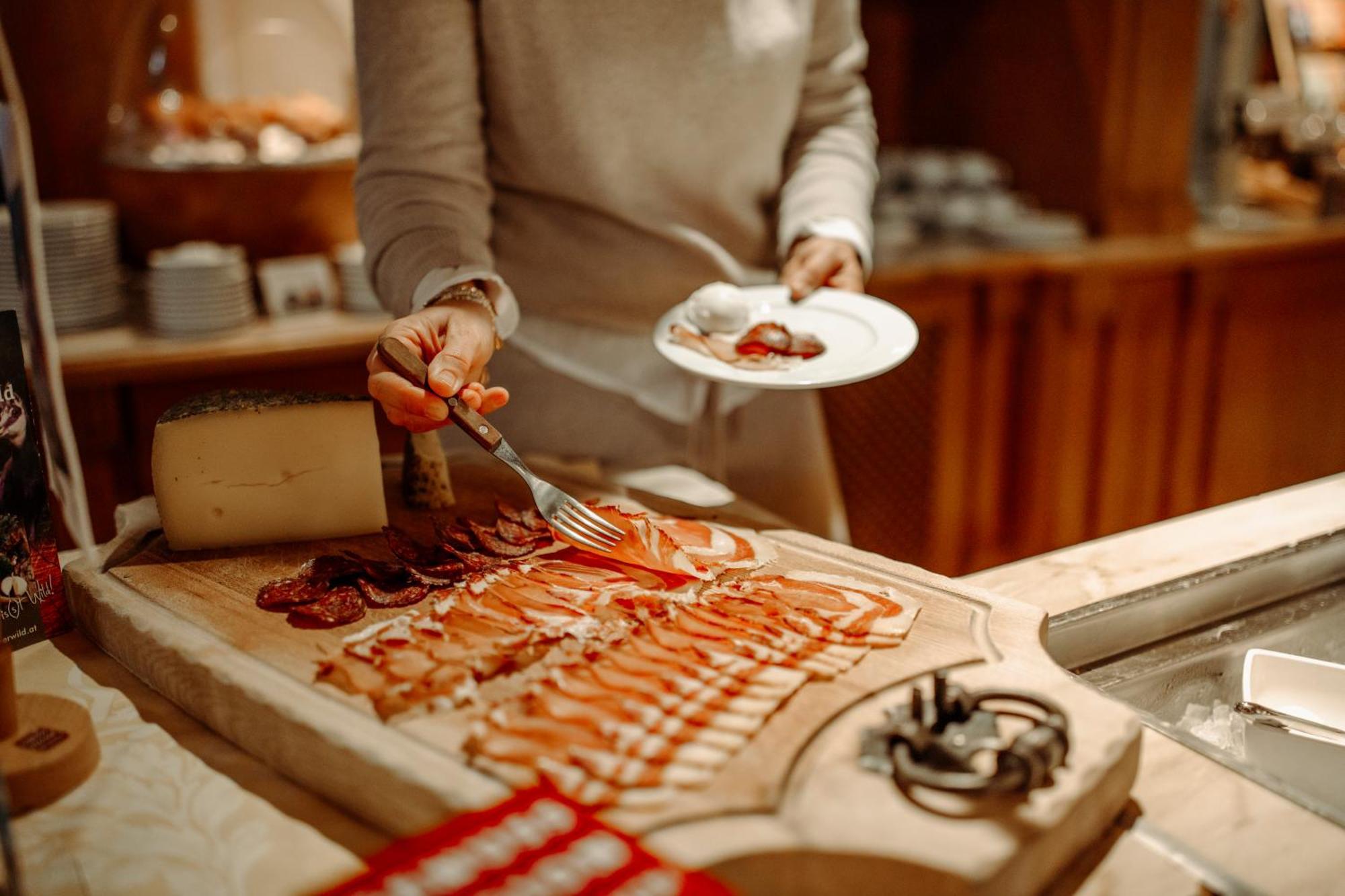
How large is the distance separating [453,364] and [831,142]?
2.84 ft

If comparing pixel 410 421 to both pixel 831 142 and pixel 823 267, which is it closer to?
pixel 823 267

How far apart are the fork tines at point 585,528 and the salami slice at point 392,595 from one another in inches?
6.6

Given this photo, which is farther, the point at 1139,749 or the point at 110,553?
the point at 110,553

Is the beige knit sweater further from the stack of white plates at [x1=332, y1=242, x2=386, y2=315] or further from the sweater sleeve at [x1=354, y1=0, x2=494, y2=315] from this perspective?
the stack of white plates at [x1=332, y1=242, x2=386, y2=315]

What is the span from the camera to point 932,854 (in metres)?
0.73

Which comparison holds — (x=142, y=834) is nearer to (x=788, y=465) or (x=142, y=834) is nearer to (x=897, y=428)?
(x=788, y=465)

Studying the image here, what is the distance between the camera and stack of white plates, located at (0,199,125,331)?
84.6 inches

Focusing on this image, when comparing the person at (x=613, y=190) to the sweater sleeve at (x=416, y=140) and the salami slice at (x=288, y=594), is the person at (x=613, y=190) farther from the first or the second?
the salami slice at (x=288, y=594)

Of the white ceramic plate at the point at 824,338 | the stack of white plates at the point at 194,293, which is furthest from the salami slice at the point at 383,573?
the stack of white plates at the point at 194,293

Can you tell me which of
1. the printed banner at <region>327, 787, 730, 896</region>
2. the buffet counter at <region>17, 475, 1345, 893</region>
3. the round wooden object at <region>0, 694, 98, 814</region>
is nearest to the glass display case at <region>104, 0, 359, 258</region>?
the buffet counter at <region>17, 475, 1345, 893</region>

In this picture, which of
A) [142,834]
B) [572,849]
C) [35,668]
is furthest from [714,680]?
[35,668]

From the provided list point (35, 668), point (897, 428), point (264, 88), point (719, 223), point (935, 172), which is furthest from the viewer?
point (935, 172)

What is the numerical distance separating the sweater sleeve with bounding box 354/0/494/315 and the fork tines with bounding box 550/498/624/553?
1.13 ft

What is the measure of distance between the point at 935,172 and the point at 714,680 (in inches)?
101
